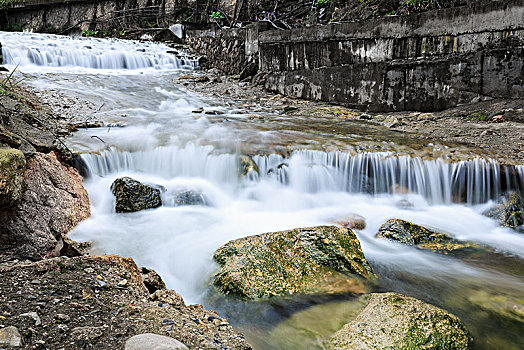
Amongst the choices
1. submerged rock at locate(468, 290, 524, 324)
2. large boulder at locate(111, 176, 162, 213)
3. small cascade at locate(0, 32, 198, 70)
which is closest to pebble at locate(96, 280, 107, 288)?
large boulder at locate(111, 176, 162, 213)

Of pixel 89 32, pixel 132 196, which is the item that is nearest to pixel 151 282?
pixel 132 196

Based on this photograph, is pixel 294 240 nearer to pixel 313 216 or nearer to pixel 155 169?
pixel 313 216

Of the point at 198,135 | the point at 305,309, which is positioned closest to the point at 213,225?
the point at 305,309

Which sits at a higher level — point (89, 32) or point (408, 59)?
point (89, 32)

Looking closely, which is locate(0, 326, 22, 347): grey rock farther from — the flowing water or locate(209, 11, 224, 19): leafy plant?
locate(209, 11, 224, 19): leafy plant

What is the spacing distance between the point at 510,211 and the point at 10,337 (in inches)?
224

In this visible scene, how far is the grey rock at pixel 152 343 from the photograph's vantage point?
5.95 feet

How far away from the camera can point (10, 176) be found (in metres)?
3.09

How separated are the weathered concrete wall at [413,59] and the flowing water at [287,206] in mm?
1630

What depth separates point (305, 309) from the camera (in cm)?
300

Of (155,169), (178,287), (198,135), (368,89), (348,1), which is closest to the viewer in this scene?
(178,287)

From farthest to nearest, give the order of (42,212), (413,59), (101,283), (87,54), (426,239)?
(87,54) < (413,59) < (426,239) < (42,212) < (101,283)

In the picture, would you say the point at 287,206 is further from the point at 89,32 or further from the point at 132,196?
the point at 89,32

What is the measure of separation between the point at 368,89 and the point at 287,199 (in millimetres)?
4488
